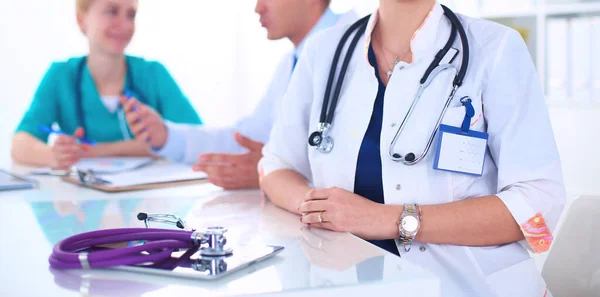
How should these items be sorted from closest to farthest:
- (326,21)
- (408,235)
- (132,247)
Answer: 1. (132,247)
2. (408,235)
3. (326,21)

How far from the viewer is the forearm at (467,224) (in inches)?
46.0

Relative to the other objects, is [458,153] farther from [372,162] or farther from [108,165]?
[108,165]

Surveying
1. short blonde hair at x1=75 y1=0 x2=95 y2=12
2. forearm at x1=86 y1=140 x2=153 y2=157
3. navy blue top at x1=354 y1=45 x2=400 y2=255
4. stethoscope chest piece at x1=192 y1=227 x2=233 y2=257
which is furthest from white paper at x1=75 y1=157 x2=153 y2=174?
stethoscope chest piece at x1=192 y1=227 x2=233 y2=257

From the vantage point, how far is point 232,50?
5.14 metres

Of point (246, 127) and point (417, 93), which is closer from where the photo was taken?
point (417, 93)

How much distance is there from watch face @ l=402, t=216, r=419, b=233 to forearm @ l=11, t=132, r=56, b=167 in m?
1.49

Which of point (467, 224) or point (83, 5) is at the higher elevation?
point (83, 5)

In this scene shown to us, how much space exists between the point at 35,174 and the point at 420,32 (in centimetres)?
133

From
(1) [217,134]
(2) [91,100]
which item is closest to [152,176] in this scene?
(1) [217,134]

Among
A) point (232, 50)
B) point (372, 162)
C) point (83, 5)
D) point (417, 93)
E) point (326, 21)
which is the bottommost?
point (372, 162)

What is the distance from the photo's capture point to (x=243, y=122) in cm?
230

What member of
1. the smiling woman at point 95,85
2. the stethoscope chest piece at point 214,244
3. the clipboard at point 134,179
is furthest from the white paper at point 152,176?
the stethoscope chest piece at point 214,244

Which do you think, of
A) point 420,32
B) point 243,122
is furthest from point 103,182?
point 420,32

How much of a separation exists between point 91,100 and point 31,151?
32 cm
